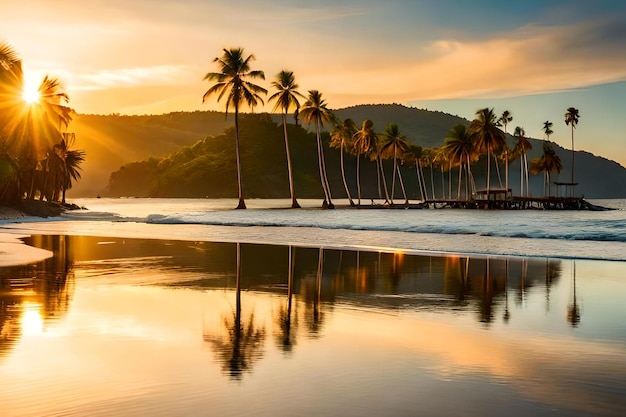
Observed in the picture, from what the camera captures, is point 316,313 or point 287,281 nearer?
point 316,313

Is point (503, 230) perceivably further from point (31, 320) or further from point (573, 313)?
point (31, 320)

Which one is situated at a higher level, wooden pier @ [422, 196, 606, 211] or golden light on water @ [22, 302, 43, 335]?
wooden pier @ [422, 196, 606, 211]

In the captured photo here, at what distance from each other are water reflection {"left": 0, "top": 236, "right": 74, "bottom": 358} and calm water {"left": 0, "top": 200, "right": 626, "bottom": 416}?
0.17ft

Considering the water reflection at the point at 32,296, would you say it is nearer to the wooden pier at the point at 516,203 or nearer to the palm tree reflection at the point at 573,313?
the palm tree reflection at the point at 573,313

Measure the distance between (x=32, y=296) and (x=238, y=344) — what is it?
659cm

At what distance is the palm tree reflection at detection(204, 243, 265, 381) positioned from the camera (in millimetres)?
8688

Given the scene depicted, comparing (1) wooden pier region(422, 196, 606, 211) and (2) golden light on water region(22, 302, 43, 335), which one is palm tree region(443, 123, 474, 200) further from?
(2) golden light on water region(22, 302, 43, 335)

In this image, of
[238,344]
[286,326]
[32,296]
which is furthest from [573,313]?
[32,296]

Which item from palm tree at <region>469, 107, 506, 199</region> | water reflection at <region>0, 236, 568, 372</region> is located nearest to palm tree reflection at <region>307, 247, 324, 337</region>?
water reflection at <region>0, 236, 568, 372</region>

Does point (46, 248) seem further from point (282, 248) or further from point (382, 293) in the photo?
point (382, 293)

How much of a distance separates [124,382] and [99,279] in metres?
10.6

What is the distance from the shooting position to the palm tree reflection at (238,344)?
8688mm

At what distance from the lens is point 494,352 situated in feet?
31.6

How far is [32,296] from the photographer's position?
14.7m
